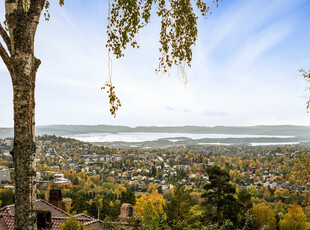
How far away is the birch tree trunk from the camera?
3031mm

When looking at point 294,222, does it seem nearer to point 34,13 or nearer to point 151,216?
point 151,216

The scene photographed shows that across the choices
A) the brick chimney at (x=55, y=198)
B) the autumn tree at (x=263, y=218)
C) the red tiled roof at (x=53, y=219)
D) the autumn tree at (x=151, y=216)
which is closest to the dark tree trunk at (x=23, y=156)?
the autumn tree at (x=151, y=216)

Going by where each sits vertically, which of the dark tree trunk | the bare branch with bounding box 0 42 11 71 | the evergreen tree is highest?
the bare branch with bounding box 0 42 11 71

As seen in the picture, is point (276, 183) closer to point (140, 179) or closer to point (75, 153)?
point (140, 179)

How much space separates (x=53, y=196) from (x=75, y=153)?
5967 inches

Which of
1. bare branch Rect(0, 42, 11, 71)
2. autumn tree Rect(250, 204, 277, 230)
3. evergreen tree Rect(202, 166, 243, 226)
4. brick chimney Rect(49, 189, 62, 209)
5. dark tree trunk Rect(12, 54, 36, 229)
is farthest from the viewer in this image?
autumn tree Rect(250, 204, 277, 230)

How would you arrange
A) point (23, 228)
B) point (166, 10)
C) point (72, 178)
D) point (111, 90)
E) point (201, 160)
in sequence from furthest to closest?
point (201, 160), point (72, 178), point (166, 10), point (111, 90), point (23, 228)

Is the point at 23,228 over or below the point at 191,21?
below

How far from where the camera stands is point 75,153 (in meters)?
157

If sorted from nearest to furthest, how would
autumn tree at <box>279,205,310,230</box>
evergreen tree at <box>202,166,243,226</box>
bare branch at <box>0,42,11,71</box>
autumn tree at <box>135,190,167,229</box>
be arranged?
bare branch at <box>0,42,11,71</box> < autumn tree at <box>135,190,167,229</box> < evergreen tree at <box>202,166,243,226</box> < autumn tree at <box>279,205,310,230</box>

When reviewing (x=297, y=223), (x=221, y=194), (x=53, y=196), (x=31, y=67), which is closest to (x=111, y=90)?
(x=31, y=67)

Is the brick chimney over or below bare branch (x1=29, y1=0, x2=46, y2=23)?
below

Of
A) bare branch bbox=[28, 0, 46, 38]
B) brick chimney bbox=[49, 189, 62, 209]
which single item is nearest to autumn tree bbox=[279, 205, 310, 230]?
brick chimney bbox=[49, 189, 62, 209]

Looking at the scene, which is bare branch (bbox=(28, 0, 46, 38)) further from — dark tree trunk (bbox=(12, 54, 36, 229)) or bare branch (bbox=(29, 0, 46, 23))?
dark tree trunk (bbox=(12, 54, 36, 229))
